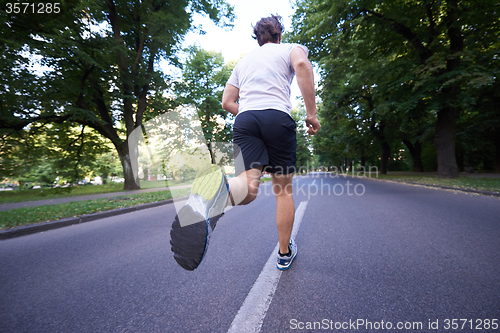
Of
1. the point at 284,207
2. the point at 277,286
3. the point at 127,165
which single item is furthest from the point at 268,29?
the point at 127,165

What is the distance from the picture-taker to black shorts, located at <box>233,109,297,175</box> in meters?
1.59

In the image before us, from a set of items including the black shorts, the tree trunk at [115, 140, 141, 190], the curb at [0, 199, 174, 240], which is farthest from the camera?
the tree trunk at [115, 140, 141, 190]

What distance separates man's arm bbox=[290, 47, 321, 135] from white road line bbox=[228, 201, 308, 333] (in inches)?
52.5

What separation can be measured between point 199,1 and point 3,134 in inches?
442

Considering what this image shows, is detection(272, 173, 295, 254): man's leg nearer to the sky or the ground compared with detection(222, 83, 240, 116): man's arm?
nearer to the ground

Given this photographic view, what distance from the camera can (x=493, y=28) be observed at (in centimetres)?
881

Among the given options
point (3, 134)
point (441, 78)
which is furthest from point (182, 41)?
point (441, 78)

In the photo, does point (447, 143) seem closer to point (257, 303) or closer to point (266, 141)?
point (266, 141)

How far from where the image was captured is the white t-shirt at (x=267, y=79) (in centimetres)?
170

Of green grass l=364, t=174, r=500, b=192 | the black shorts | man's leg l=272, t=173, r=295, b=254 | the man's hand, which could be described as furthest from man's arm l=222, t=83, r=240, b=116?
green grass l=364, t=174, r=500, b=192

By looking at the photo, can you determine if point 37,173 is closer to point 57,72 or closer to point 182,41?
point 57,72

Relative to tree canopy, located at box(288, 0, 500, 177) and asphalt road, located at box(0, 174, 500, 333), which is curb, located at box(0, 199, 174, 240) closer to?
asphalt road, located at box(0, 174, 500, 333)

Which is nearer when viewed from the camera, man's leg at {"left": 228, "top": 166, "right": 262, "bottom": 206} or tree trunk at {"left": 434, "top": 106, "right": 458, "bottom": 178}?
man's leg at {"left": 228, "top": 166, "right": 262, "bottom": 206}

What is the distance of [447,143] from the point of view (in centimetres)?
996
